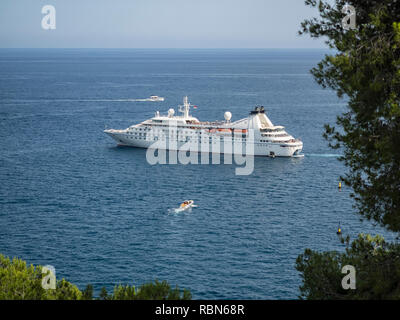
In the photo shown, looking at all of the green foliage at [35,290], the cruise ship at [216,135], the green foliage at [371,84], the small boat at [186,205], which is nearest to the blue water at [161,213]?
the small boat at [186,205]

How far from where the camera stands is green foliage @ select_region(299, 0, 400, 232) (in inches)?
529

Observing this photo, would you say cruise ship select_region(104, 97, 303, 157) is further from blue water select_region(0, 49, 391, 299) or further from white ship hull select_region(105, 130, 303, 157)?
blue water select_region(0, 49, 391, 299)

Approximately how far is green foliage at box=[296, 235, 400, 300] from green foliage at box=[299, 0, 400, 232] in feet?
4.06

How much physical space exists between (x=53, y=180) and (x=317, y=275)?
4335cm

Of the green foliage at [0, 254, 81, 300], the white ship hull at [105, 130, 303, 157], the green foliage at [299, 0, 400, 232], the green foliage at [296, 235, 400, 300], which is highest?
the white ship hull at [105, 130, 303, 157]

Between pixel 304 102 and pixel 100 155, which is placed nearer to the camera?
pixel 100 155

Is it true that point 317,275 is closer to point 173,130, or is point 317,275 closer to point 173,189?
point 173,189

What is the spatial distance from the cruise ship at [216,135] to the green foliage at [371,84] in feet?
175

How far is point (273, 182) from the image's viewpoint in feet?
184

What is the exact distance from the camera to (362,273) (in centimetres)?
1513

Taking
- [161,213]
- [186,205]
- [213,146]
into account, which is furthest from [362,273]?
[213,146]

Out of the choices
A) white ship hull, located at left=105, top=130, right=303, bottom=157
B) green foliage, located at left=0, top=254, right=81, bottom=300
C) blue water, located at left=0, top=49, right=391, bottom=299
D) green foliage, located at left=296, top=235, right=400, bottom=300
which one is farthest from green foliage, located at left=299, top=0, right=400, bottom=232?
white ship hull, located at left=105, top=130, right=303, bottom=157
